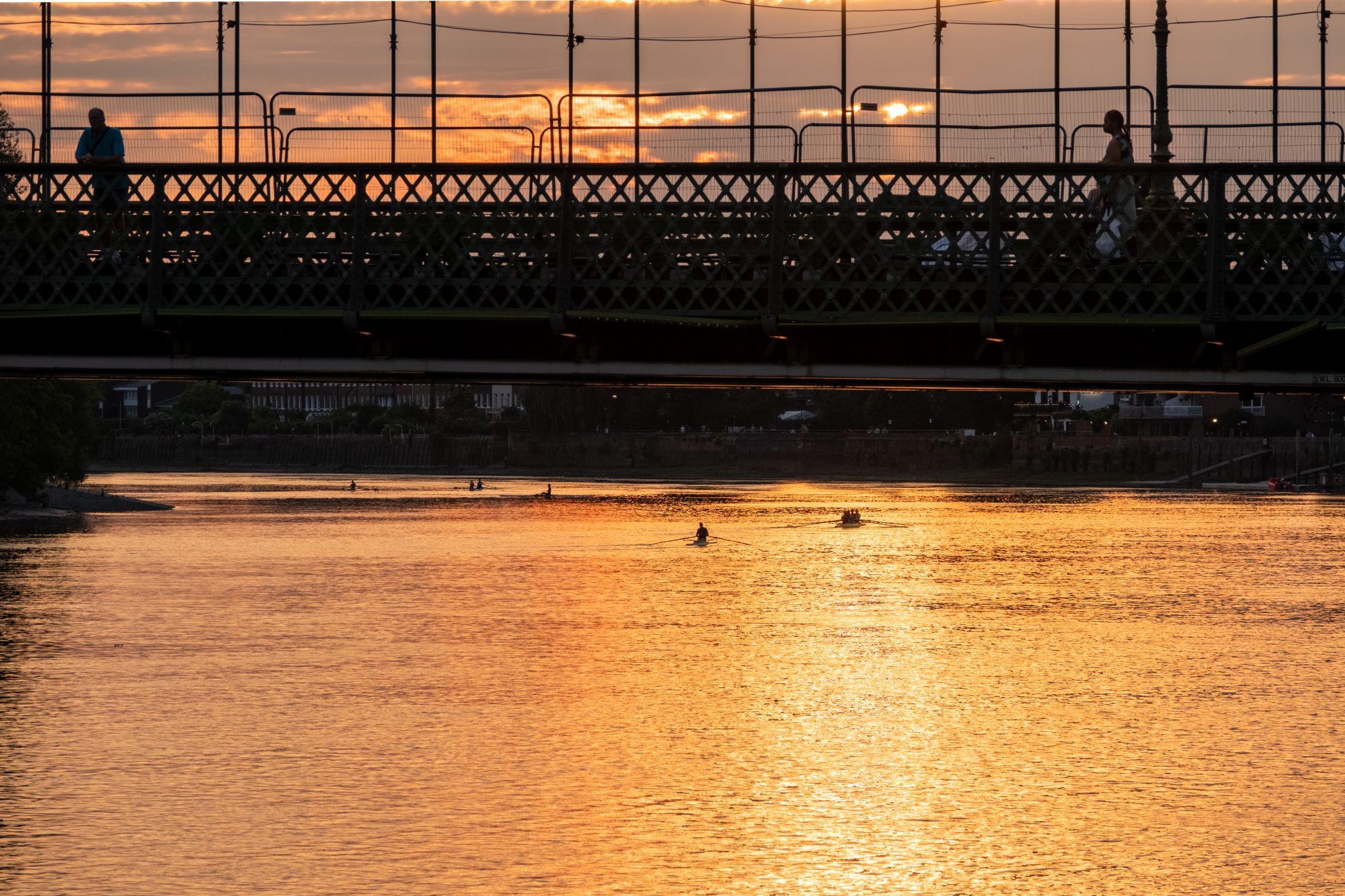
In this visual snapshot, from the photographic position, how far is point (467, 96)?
Answer: 53.7 metres

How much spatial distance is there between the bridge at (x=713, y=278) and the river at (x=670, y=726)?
8272 mm

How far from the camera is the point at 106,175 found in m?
41.8

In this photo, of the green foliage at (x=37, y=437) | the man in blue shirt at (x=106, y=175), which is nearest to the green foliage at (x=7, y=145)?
the green foliage at (x=37, y=437)

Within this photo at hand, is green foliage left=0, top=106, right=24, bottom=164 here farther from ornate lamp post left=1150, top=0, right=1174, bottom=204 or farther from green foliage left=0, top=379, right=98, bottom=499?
ornate lamp post left=1150, top=0, right=1174, bottom=204

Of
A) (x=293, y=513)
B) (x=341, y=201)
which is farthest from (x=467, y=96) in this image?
(x=293, y=513)

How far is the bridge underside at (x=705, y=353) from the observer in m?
38.9

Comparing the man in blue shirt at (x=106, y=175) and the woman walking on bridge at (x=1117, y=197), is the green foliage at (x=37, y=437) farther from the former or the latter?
the woman walking on bridge at (x=1117, y=197)

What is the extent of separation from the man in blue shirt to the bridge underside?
210 centimetres

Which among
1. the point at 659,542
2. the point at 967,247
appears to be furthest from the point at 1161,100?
the point at 659,542

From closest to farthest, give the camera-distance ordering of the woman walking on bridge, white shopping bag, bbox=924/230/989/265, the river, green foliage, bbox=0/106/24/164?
1. the river
2. the woman walking on bridge
3. white shopping bag, bbox=924/230/989/265
4. green foliage, bbox=0/106/24/164

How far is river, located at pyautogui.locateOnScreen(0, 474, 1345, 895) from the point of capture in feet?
109

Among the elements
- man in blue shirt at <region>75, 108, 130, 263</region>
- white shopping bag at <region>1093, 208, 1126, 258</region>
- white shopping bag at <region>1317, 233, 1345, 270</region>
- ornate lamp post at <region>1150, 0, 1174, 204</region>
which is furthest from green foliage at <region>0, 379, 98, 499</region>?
white shopping bag at <region>1317, 233, 1345, 270</region>

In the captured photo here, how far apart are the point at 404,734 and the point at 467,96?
18030 mm

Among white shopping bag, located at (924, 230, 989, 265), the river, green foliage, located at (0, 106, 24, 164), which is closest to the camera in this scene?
the river
